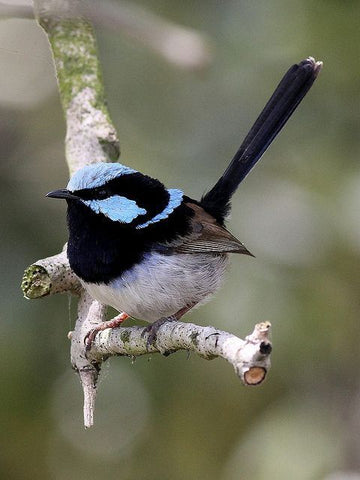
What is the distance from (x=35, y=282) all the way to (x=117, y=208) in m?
0.62

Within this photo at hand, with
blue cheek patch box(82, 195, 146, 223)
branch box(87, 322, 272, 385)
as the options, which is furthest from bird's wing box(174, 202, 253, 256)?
branch box(87, 322, 272, 385)

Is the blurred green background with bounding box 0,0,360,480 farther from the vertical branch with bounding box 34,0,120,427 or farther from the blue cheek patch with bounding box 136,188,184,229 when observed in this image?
the blue cheek patch with bounding box 136,188,184,229

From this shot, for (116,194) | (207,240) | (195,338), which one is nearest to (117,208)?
(116,194)

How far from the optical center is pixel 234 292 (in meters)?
4.34

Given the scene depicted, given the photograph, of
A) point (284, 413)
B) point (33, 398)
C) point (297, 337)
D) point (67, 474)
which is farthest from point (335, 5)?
point (67, 474)

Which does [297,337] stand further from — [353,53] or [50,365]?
[353,53]

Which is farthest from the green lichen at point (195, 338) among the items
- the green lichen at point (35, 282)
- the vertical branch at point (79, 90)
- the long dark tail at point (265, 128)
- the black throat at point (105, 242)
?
the long dark tail at point (265, 128)

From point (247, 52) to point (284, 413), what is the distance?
2.01m

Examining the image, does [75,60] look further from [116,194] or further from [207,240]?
[207,240]

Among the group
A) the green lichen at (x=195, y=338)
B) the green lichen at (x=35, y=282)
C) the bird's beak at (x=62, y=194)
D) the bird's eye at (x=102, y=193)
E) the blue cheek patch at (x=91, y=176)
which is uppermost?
the blue cheek patch at (x=91, y=176)

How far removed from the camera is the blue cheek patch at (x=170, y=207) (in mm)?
3734

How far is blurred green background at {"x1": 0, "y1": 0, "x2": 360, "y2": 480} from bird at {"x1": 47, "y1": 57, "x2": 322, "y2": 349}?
0.50m

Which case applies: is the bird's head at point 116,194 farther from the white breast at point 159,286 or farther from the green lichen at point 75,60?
the green lichen at point 75,60

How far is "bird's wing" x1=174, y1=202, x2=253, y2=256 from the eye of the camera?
3.84m
